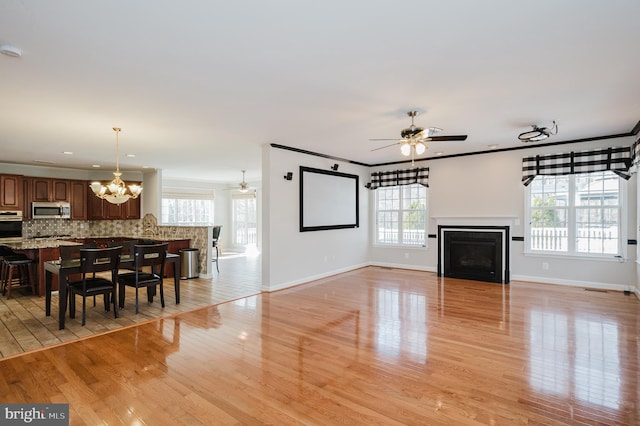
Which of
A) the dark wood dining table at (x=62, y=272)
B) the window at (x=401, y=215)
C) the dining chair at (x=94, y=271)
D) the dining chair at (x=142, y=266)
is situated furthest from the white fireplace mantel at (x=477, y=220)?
the dining chair at (x=94, y=271)

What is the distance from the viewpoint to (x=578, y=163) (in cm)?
576

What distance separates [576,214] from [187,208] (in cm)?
1042

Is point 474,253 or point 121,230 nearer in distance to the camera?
point 474,253

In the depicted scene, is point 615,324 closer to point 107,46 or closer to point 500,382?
point 500,382

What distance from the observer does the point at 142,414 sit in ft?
7.39

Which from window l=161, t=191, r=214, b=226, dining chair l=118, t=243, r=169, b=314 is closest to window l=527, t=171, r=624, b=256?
dining chair l=118, t=243, r=169, b=314

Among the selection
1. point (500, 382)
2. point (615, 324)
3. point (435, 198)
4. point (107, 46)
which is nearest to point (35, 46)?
point (107, 46)

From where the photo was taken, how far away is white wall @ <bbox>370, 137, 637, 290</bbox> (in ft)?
18.2

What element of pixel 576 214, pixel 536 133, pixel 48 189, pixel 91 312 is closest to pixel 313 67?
pixel 536 133

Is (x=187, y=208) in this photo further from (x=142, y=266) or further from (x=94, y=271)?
(x=94, y=271)

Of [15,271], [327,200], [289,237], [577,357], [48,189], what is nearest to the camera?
[577,357]

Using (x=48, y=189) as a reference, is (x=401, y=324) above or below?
below

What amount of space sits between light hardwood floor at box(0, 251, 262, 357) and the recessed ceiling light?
262 cm

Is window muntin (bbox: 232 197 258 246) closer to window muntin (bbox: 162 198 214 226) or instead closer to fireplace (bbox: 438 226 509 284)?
window muntin (bbox: 162 198 214 226)
